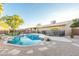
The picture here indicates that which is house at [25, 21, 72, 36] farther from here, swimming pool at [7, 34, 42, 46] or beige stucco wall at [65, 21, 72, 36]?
swimming pool at [7, 34, 42, 46]

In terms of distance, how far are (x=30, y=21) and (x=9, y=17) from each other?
48cm

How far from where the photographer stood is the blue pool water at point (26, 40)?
4.44m

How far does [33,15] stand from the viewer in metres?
4.50

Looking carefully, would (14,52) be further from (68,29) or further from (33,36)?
(68,29)

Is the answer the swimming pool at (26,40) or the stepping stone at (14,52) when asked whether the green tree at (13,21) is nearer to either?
the swimming pool at (26,40)

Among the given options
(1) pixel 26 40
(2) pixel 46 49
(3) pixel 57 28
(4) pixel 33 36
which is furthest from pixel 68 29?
(1) pixel 26 40

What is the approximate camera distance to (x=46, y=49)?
438 cm

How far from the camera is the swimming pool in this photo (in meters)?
4.44

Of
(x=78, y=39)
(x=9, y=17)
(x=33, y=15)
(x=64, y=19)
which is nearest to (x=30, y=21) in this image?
(x=33, y=15)

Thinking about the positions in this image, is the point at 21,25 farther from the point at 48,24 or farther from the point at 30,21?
the point at 48,24

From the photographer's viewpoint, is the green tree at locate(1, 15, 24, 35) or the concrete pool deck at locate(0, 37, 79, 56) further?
the green tree at locate(1, 15, 24, 35)

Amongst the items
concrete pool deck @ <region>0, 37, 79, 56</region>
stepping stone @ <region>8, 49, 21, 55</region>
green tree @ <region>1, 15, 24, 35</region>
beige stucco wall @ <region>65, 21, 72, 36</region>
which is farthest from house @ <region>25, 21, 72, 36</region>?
stepping stone @ <region>8, 49, 21, 55</region>

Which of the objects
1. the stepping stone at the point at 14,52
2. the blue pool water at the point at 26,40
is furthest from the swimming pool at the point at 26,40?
the stepping stone at the point at 14,52

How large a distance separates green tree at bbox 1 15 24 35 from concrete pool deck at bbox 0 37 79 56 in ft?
1.49
